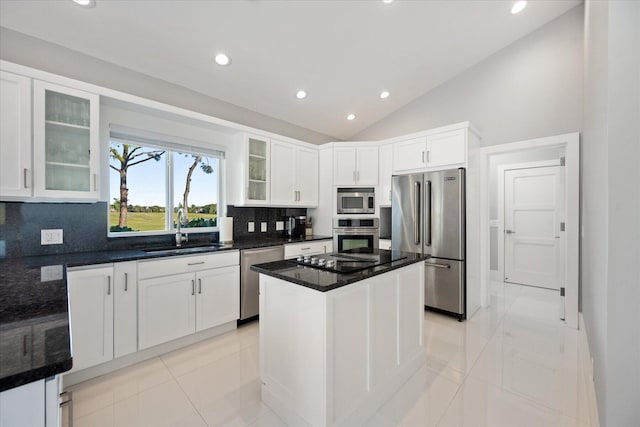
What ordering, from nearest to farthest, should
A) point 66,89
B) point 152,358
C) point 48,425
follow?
point 48,425
point 66,89
point 152,358

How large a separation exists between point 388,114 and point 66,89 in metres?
4.11

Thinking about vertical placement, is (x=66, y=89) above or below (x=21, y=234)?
above

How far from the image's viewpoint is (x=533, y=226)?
4.80m

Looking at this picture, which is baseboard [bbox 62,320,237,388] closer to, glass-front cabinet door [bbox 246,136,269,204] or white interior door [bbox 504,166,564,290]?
glass-front cabinet door [bbox 246,136,269,204]

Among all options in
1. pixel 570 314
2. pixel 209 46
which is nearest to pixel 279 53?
pixel 209 46

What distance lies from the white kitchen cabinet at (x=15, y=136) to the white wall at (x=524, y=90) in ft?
14.7

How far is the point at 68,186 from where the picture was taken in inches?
86.6

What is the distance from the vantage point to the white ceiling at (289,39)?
2.25m

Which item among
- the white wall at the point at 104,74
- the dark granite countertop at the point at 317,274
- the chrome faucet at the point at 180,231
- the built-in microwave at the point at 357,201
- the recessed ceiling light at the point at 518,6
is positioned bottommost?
the dark granite countertop at the point at 317,274

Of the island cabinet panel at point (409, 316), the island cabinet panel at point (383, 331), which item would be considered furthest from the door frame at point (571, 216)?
the island cabinet panel at point (383, 331)

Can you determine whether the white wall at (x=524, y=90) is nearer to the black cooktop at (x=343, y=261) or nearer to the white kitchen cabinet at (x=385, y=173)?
the white kitchen cabinet at (x=385, y=173)

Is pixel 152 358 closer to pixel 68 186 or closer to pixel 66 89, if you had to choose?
pixel 68 186

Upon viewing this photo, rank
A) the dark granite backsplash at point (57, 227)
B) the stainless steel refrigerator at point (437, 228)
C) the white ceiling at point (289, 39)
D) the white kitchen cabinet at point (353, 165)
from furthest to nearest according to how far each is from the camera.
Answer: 1. the white kitchen cabinet at point (353, 165)
2. the stainless steel refrigerator at point (437, 228)
3. the white ceiling at point (289, 39)
4. the dark granite backsplash at point (57, 227)

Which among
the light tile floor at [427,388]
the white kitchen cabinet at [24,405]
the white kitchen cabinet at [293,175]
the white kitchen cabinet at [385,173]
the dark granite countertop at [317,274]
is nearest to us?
the white kitchen cabinet at [24,405]
